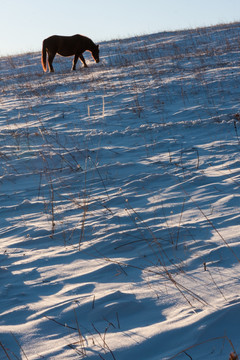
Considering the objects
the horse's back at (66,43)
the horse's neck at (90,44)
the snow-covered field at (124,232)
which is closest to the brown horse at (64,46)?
the horse's back at (66,43)

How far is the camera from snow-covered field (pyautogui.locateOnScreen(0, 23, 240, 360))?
1890mm

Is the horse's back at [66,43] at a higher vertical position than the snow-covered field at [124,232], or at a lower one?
higher

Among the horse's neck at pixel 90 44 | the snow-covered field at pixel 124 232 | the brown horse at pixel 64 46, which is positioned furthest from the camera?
the horse's neck at pixel 90 44

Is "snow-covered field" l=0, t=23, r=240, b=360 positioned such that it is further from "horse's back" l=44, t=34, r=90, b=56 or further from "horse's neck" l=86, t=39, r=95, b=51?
"horse's neck" l=86, t=39, r=95, b=51

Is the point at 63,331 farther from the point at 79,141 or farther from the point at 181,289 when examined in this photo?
the point at 79,141

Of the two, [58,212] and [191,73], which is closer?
[58,212]

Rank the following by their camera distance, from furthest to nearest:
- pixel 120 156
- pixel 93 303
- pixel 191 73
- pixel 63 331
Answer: pixel 191 73
pixel 120 156
pixel 93 303
pixel 63 331

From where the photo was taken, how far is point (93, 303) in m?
2.21

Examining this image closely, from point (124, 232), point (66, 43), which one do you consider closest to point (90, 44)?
point (66, 43)

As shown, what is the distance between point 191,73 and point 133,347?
982cm

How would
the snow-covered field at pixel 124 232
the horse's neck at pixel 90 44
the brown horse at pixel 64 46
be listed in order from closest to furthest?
the snow-covered field at pixel 124 232 < the brown horse at pixel 64 46 < the horse's neck at pixel 90 44

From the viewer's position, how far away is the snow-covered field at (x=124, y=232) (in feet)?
6.20

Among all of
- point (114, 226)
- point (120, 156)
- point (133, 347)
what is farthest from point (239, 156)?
point (133, 347)

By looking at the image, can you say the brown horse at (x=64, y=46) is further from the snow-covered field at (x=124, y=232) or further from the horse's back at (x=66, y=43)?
the snow-covered field at (x=124, y=232)
